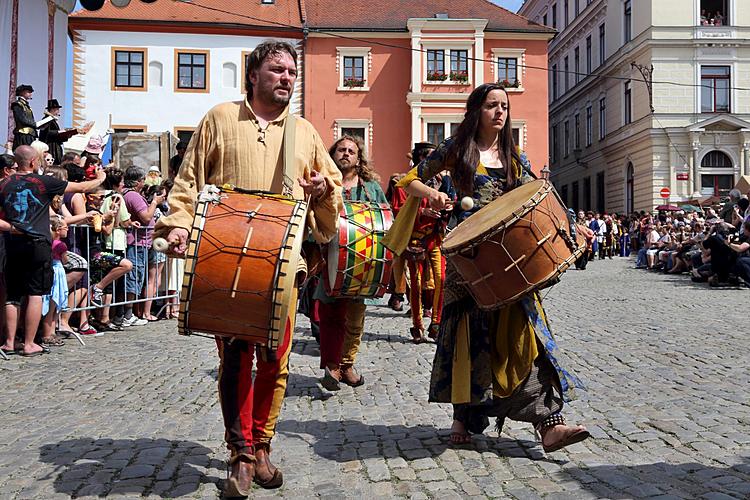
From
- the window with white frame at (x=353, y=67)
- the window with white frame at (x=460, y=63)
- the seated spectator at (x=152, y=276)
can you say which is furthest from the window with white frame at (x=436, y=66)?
the seated spectator at (x=152, y=276)

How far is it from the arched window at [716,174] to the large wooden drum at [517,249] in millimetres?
38881

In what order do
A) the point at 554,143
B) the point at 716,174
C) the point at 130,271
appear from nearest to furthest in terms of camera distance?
the point at 130,271
the point at 716,174
the point at 554,143

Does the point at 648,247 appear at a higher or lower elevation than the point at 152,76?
lower

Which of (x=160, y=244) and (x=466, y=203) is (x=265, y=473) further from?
(x=466, y=203)

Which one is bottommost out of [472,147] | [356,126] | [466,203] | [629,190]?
[466,203]

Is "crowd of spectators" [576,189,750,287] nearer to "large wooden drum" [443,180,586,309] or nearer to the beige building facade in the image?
"large wooden drum" [443,180,586,309]

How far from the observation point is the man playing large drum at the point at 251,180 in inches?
142

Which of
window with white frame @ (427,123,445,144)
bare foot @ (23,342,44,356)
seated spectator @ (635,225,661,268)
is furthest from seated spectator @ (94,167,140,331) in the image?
window with white frame @ (427,123,445,144)

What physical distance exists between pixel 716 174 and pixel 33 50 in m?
32.6

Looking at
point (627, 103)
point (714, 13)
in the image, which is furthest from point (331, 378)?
point (627, 103)

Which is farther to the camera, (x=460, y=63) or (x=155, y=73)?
(x=460, y=63)

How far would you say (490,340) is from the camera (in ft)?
13.8

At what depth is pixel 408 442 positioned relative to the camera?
14.6 feet

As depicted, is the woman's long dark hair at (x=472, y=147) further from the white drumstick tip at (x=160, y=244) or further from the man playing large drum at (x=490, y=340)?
the white drumstick tip at (x=160, y=244)
